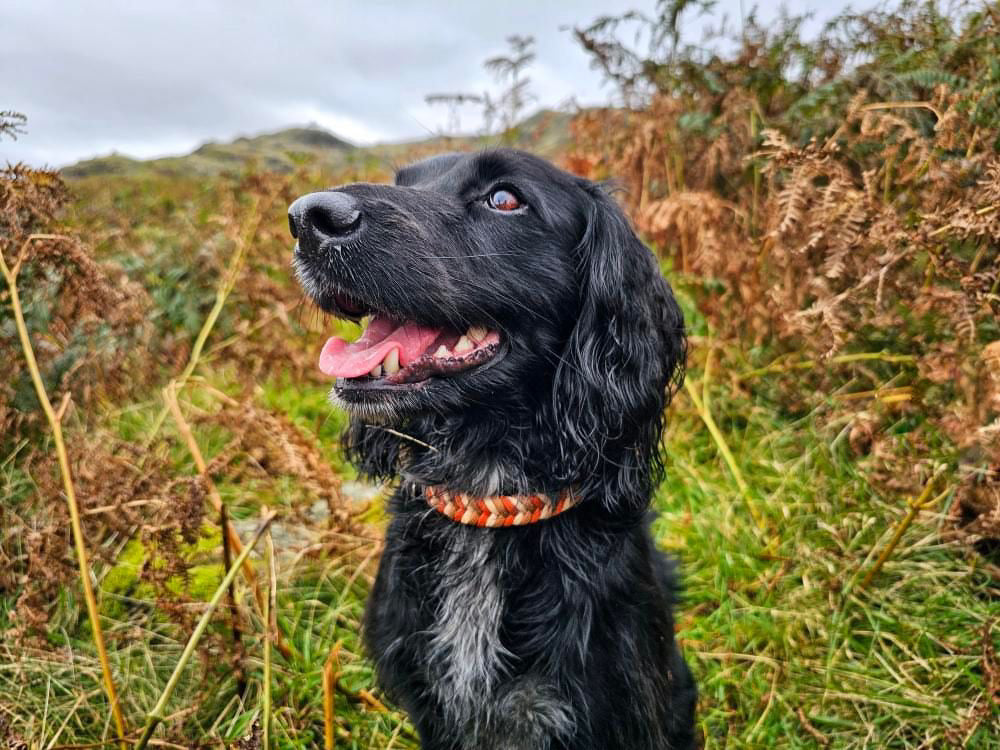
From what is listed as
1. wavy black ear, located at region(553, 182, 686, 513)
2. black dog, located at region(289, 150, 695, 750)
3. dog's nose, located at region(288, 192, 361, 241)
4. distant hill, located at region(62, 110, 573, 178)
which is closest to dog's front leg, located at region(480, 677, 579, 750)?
black dog, located at region(289, 150, 695, 750)

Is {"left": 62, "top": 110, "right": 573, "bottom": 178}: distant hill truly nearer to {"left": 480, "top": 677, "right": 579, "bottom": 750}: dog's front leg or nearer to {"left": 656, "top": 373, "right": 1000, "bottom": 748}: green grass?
{"left": 656, "top": 373, "right": 1000, "bottom": 748}: green grass

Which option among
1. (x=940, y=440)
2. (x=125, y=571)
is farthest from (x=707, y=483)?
(x=125, y=571)

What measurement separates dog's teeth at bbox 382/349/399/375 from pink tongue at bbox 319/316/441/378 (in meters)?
0.01

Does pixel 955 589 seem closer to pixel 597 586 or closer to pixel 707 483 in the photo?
pixel 707 483

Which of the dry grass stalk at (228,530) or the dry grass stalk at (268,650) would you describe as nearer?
the dry grass stalk at (268,650)

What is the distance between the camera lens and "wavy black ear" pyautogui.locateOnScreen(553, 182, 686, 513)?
1997 millimetres

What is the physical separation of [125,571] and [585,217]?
2.22 m

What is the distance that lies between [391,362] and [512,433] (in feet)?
1.42

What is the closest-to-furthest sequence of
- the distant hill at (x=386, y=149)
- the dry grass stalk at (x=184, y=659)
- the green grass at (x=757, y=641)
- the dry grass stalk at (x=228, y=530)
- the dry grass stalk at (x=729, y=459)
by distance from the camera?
the dry grass stalk at (x=184, y=659)
the dry grass stalk at (x=228, y=530)
the green grass at (x=757, y=641)
the dry grass stalk at (x=729, y=459)
the distant hill at (x=386, y=149)

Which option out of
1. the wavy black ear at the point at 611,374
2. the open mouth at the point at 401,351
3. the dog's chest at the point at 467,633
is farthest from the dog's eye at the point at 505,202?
the dog's chest at the point at 467,633

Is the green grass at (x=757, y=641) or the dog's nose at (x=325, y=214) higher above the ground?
the dog's nose at (x=325, y=214)

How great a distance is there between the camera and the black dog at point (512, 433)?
183 cm

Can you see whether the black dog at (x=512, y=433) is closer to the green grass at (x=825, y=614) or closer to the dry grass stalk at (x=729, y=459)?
the green grass at (x=825, y=614)

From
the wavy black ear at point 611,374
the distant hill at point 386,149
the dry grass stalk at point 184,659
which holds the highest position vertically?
the distant hill at point 386,149
